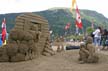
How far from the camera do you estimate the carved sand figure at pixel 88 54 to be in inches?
648

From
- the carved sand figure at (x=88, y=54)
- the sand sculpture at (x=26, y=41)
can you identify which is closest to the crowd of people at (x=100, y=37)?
the sand sculpture at (x=26, y=41)

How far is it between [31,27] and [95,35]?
6.04 m

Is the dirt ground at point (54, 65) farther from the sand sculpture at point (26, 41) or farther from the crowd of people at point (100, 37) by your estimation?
the crowd of people at point (100, 37)

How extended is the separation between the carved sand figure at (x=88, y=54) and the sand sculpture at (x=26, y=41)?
2.84 m

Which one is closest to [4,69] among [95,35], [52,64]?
[52,64]

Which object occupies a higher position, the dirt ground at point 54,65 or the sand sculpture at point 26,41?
the sand sculpture at point 26,41

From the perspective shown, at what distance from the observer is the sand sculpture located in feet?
54.0

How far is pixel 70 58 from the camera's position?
18.4 metres

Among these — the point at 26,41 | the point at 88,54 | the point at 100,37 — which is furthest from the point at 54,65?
the point at 100,37

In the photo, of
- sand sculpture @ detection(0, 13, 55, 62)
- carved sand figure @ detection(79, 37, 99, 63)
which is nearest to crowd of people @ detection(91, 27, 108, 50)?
sand sculpture @ detection(0, 13, 55, 62)

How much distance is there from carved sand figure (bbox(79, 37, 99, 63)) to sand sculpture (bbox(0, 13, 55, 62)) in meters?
2.84

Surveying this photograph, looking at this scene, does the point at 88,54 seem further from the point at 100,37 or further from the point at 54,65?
the point at 100,37

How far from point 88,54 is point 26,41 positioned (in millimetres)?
3632

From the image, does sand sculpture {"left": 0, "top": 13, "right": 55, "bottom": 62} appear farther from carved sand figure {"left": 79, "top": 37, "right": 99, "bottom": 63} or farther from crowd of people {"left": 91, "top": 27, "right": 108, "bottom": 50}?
crowd of people {"left": 91, "top": 27, "right": 108, "bottom": 50}
